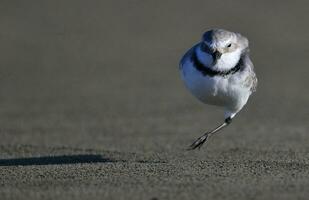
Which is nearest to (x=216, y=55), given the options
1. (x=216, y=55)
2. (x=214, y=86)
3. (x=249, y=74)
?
(x=216, y=55)

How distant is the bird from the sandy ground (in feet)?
1.75

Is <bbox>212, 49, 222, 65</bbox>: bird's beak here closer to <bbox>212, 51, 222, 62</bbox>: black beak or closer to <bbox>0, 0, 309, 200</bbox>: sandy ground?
<bbox>212, 51, 222, 62</bbox>: black beak

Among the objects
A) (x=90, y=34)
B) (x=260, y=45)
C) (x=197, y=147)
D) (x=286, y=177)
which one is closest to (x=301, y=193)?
(x=286, y=177)

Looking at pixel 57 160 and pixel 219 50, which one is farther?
pixel 57 160

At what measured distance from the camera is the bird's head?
20.5ft

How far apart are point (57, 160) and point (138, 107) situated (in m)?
3.35

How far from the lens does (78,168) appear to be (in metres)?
6.11

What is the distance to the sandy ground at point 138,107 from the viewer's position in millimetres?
5586

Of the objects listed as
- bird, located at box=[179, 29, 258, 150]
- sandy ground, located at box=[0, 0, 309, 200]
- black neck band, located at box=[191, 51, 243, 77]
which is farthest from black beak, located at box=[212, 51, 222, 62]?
sandy ground, located at box=[0, 0, 309, 200]

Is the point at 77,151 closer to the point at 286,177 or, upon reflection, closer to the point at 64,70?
the point at 286,177

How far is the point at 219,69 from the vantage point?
634 centimetres

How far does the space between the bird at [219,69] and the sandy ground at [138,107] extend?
21.0 inches

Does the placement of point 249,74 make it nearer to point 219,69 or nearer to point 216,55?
point 219,69

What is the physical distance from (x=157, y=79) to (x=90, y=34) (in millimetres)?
3607
